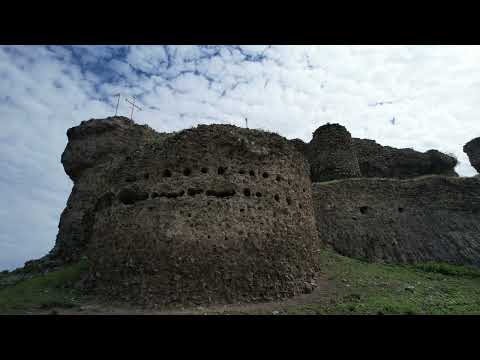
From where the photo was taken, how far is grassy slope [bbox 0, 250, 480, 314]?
832 centimetres

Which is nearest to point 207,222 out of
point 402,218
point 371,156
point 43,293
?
point 43,293

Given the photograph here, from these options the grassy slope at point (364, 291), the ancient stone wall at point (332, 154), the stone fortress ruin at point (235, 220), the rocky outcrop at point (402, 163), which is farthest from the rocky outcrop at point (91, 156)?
the rocky outcrop at point (402, 163)

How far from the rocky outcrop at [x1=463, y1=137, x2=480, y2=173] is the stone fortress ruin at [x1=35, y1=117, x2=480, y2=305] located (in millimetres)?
9343

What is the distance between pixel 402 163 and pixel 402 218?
9714 millimetres

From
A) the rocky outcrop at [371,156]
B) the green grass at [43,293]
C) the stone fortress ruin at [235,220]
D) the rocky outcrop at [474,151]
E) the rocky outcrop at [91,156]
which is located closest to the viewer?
the green grass at [43,293]

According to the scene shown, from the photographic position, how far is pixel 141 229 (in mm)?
9797

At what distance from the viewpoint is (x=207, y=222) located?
9.55 m

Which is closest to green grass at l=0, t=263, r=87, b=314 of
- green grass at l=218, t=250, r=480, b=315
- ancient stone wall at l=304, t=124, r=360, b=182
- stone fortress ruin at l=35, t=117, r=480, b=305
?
stone fortress ruin at l=35, t=117, r=480, b=305

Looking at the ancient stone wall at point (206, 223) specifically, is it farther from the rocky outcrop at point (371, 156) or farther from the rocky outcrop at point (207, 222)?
the rocky outcrop at point (371, 156)

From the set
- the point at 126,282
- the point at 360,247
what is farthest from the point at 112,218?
the point at 360,247

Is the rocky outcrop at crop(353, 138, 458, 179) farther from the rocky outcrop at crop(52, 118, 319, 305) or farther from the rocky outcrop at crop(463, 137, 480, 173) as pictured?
the rocky outcrop at crop(52, 118, 319, 305)

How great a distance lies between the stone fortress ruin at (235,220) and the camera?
9.17 metres

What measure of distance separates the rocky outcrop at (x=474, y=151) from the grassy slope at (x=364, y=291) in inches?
575

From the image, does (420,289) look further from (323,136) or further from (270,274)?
(323,136)
